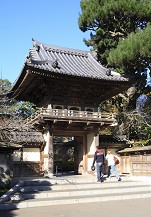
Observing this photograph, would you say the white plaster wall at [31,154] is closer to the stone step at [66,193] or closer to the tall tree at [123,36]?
the stone step at [66,193]

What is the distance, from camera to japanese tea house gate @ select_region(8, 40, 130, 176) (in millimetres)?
19500

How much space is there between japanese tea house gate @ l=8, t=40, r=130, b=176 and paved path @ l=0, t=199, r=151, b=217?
9.55 m

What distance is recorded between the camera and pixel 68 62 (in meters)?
23.6

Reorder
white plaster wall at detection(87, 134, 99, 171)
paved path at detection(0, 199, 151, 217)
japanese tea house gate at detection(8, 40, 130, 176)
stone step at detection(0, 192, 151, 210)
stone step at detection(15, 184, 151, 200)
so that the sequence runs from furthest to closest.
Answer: white plaster wall at detection(87, 134, 99, 171)
japanese tea house gate at detection(8, 40, 130, 176)
stone step at detection(15, 184, 151, 200)
stone step at detection(0, 192, 151, 210)
paved path at detection(0, 199, 151, 217)

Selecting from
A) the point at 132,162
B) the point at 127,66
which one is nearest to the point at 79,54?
the point at 127,66

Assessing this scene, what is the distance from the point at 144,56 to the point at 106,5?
5.97 meters

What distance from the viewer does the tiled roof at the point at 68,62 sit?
20.3 meters

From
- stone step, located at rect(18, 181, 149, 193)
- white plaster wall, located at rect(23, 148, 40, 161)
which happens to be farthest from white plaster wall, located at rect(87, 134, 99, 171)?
stone step, located at rect(18, 181, 149, 193)

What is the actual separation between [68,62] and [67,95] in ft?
11.3

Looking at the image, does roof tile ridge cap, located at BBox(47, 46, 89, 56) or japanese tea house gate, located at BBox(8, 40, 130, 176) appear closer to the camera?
japanese tea house gate, located at BBox(8, 40, 130, 176)

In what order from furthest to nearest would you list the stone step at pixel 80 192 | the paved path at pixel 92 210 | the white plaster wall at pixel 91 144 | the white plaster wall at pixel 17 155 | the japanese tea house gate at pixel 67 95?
the white plaster wall at pixel 91 144
the white plaster wall at pixel 17 155
the japanese tea house gate at pixel 67 95
the stone step at pixel 80 192
the paved path at pixel 92 210

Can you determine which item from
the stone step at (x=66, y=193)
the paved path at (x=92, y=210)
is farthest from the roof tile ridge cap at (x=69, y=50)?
the paved path at (x=92, y=210)

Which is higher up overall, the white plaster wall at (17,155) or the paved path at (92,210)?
the white plaster wall at (17,155)

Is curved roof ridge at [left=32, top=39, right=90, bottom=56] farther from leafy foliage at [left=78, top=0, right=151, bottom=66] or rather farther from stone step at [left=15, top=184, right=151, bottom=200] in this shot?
stone step at [left=15, top=184, right=151, bottom=200]
